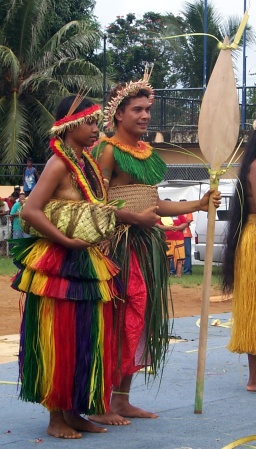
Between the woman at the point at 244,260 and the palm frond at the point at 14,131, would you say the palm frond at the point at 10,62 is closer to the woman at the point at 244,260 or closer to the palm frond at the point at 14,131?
the palm frond at the point at 14,131

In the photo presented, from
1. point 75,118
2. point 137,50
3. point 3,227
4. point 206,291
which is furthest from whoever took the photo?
point 137,50

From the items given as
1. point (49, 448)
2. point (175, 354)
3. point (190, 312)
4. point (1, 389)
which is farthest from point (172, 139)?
point (49, 448)

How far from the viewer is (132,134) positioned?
498 centimetres

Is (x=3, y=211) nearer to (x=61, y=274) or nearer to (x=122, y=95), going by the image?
(x=122, y=95)

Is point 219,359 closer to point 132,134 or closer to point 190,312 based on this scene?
point 132,134

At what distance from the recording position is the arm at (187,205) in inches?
190

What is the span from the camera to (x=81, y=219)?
436cm

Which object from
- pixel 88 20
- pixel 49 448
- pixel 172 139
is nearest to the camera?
pixel 49 448

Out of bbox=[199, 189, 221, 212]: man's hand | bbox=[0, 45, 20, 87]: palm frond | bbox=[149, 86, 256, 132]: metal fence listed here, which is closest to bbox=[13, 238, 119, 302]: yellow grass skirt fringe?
bbox=[199, 189, 221, 212]: man's hand

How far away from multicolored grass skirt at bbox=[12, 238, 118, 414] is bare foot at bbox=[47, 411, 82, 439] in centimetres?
9

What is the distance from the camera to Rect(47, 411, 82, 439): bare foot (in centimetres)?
442

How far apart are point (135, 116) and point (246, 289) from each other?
4.93 ft

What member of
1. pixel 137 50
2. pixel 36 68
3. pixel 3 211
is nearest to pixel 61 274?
pixel 3 211

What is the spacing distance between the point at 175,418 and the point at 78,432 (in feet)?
2.10
